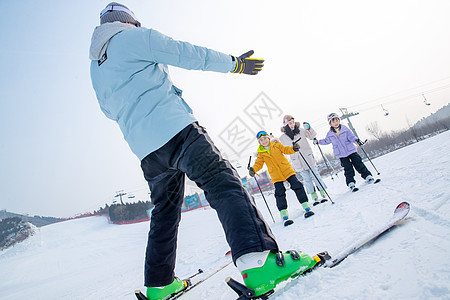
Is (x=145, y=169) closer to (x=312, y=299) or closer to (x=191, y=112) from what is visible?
(x=191, y=112)

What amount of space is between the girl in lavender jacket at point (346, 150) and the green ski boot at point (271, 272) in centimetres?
363

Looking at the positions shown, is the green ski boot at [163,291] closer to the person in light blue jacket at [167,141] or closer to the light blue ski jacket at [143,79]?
the person in light blue jacket at [167,141]

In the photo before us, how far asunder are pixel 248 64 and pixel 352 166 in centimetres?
379

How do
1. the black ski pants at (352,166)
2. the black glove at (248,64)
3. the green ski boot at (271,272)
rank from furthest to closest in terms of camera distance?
1. the black ski pants at (352,166)
2. the black glove at (248,64)
3. the green ski boot at (271,272)

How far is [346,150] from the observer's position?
470 cm

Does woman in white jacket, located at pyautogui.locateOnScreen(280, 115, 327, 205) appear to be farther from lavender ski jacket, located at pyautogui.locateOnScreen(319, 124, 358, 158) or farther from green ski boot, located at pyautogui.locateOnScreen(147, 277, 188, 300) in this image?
green ski boot, located at pyautogui.locateOnScreen(147, 277, 188, 300)

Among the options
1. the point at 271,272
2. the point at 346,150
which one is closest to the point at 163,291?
the point at 271,272

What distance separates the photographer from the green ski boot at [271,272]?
109cm

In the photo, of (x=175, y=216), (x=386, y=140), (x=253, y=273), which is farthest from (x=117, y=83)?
(x=386, y=140)

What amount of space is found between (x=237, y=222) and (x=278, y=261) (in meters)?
0.29

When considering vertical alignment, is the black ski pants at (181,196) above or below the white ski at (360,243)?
above

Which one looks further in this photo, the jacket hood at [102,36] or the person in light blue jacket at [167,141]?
the jacket hood at [102,36]

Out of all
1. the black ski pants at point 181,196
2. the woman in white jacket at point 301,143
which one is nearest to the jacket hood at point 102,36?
the black ski pants at point 181,196

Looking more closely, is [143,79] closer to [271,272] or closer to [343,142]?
[271,272]
